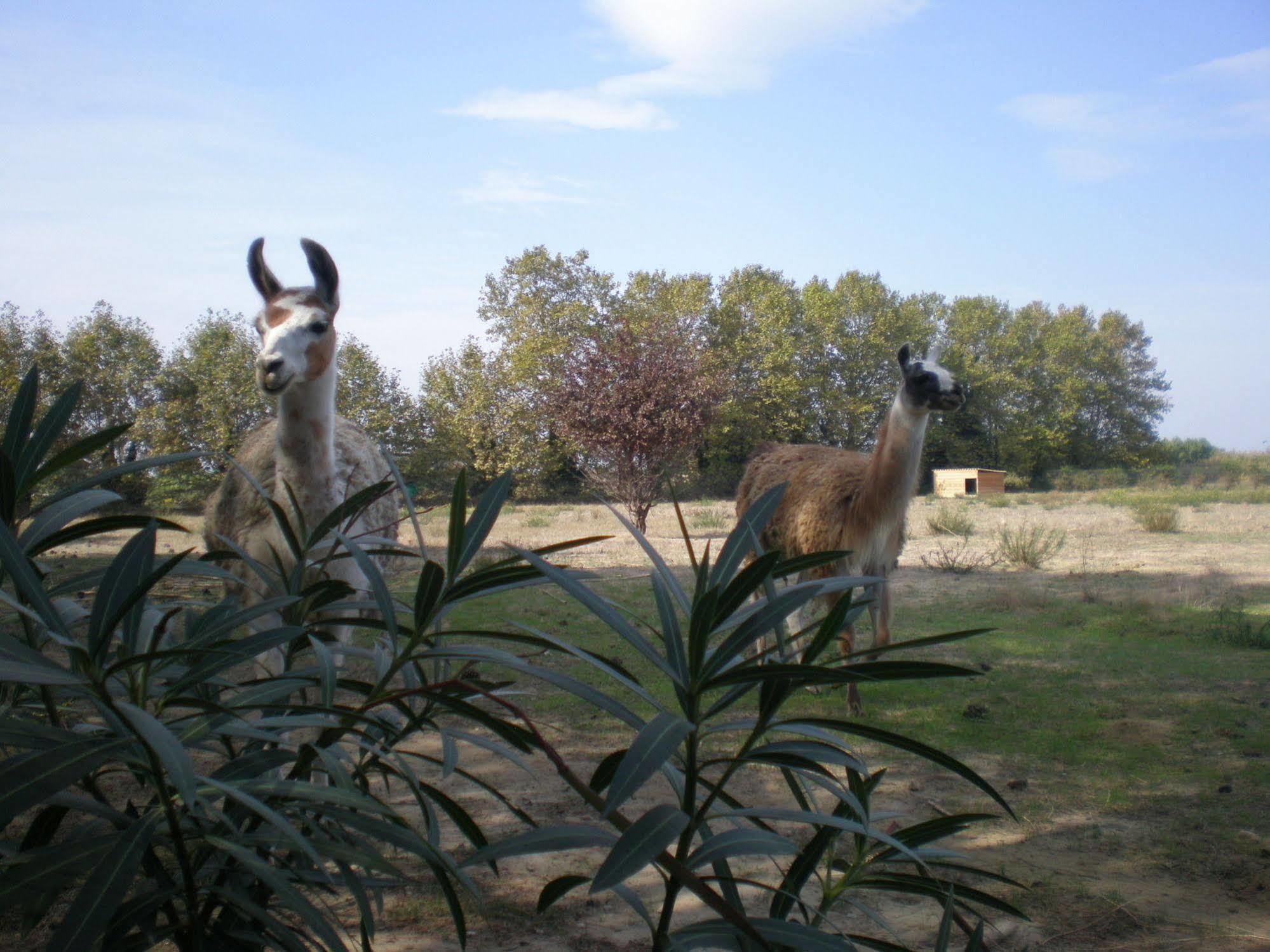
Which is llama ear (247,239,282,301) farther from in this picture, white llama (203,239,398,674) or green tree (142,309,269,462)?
green tree (142,309,269,462)

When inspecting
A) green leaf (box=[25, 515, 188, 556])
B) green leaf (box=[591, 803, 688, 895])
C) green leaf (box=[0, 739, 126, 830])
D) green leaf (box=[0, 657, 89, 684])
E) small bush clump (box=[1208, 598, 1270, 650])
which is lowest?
small bush clump (box=[1208, 598, 1270, 650])

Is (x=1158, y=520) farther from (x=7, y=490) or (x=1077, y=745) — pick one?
(x=7, y=490)

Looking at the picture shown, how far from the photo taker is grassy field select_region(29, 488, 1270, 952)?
2.87 m

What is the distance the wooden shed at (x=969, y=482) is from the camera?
28.7m

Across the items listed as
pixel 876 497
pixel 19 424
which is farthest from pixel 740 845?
pixel 876 497

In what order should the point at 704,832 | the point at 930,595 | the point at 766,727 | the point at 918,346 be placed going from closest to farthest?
the point at 766,727, the point at 704,832, the point at 930,595, the point at 918,346

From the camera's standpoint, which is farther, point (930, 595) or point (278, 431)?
point (930, 595)

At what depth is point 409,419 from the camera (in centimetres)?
2436

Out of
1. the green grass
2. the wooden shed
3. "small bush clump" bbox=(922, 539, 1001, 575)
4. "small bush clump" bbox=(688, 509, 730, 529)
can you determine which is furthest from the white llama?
the wooden shed

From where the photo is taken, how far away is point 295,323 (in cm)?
390

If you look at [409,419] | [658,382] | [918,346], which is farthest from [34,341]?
[918,346]

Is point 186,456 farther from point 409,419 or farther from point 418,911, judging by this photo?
point 409,419

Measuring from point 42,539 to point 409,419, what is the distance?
2382 cm

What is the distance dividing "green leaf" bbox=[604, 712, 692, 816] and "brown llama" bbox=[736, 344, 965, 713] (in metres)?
4.80
